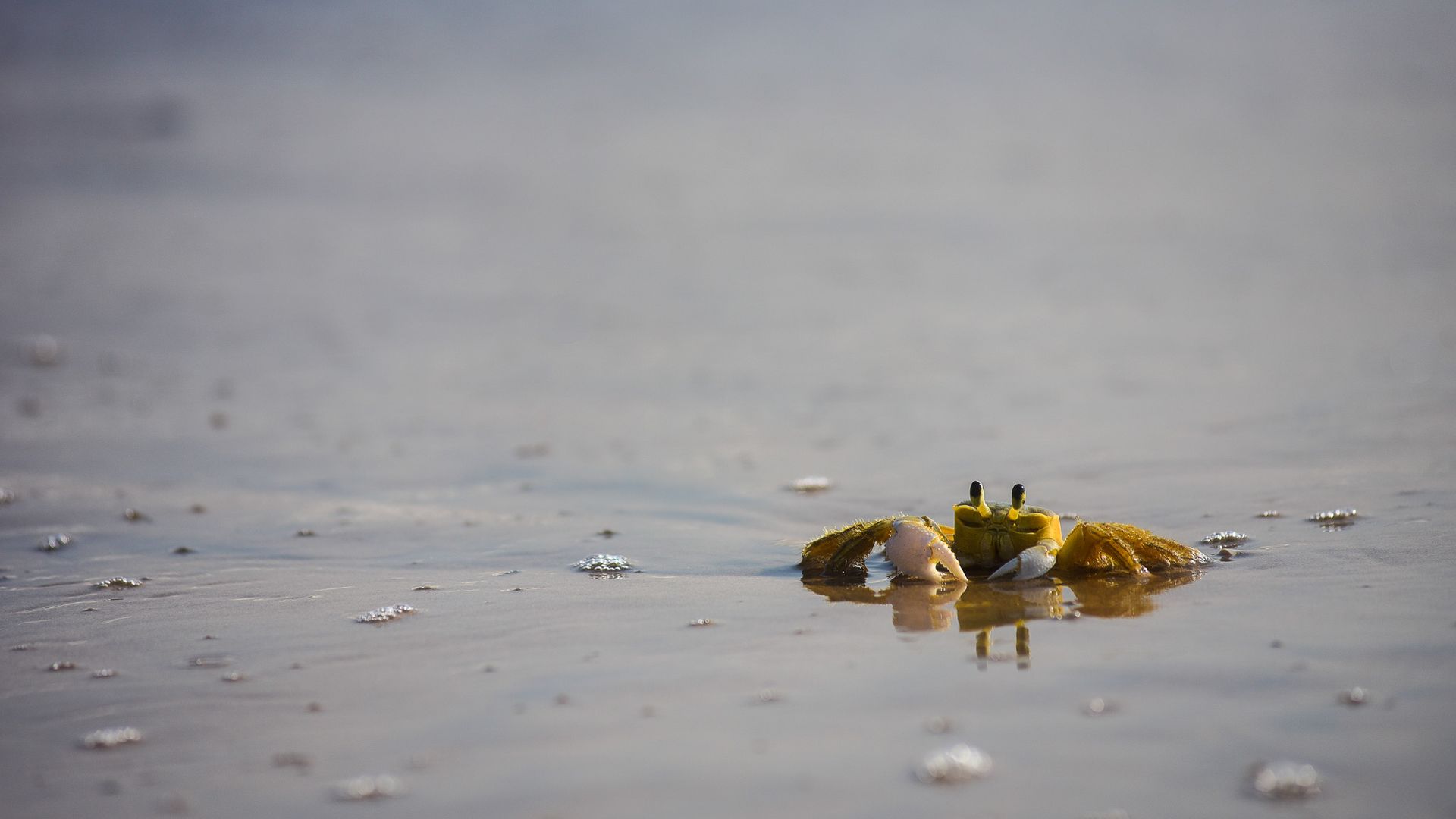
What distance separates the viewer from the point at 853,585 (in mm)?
5527

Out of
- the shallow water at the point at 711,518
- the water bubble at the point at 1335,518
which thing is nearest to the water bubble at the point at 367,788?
the shallow water at the point at 711,518

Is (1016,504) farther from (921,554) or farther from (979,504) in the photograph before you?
(921,554)

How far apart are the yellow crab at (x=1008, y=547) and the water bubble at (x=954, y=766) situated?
2.00m

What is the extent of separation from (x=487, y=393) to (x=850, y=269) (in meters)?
9.53

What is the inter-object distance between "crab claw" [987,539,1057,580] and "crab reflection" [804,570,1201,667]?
0.17 ft

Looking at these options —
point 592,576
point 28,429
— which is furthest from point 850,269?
point 592,576

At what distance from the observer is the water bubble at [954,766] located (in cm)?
329

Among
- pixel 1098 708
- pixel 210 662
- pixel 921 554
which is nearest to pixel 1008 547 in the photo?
pixel 921 554

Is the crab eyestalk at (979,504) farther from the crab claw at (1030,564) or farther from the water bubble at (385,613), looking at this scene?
the water bubble at (385,613)

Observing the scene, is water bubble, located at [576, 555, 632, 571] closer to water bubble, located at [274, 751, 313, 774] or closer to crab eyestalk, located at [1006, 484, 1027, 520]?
crab eyestalk, located at [1006, 484, 1027, 520]

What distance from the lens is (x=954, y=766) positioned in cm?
334

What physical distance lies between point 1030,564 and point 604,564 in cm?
213

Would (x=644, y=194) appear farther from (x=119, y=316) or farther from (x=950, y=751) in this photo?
(x=950, y=751)

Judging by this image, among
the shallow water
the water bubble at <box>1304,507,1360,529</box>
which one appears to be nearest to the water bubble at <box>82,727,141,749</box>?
the shallow water
